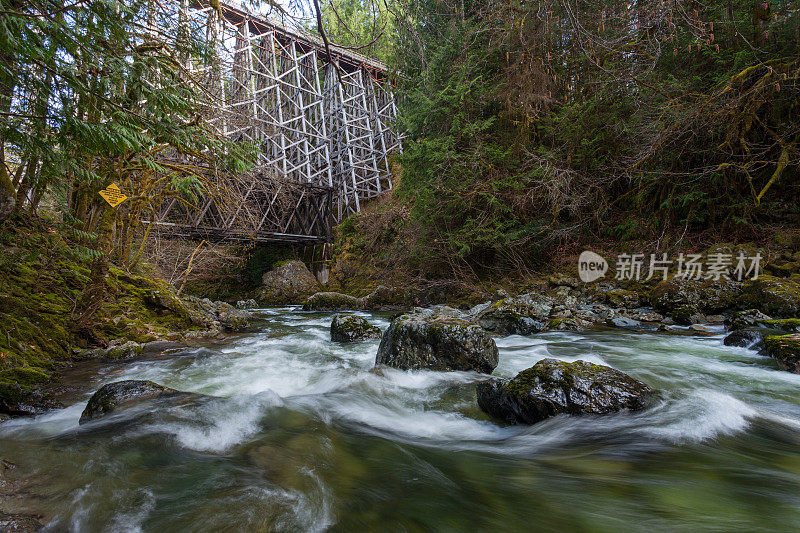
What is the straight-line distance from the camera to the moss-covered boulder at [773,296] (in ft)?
18.0

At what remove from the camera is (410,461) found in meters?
2.26

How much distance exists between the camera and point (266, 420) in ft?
8.77

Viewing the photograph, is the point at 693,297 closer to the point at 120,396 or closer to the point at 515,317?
the point at 515,317

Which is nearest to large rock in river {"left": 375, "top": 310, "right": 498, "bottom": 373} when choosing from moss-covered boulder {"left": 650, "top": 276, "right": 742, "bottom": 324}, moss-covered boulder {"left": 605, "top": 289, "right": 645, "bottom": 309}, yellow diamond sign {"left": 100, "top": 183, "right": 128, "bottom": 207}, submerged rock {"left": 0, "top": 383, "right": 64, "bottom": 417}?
submerged rock {"left": 0, "top": 383, "right": 64, "bottom": 417}

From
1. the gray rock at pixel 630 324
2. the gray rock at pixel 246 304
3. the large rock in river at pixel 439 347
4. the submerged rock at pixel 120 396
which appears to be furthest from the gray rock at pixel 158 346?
the gray rock at pixel 246 304

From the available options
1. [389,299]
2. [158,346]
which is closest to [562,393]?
[158,346]

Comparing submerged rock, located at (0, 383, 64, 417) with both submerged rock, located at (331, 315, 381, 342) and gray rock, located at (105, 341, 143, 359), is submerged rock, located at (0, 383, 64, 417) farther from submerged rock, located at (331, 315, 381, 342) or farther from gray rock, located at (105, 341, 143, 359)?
submerged rock, located at (331, 315, 381, 342)

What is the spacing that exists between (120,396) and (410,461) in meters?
2.19

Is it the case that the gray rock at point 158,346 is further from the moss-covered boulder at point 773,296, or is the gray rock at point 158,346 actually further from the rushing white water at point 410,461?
the moss-covered boulder at point 773,296

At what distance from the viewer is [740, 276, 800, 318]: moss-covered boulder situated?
549 centimetres

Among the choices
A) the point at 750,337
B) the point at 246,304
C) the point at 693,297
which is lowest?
the point at 246,304

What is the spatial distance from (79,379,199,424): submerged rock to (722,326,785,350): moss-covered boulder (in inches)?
247

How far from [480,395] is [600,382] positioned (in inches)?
36.8

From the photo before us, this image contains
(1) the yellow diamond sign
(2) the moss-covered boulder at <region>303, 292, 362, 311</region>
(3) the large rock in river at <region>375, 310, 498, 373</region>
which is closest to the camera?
(1) the yellow diamond sign
